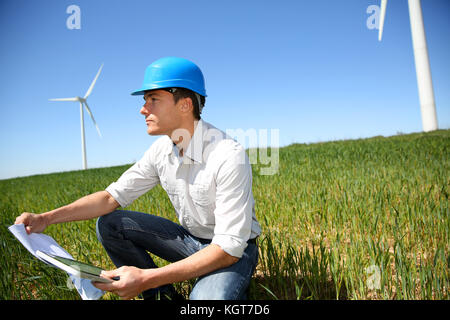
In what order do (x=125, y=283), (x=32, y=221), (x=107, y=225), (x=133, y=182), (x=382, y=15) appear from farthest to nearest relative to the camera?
(x=382, y=15) < (x=133, y=182) < (x=107, y=225) < (x=32, y=221) < (x=125, y=283)

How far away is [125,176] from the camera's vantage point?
2.20 metres

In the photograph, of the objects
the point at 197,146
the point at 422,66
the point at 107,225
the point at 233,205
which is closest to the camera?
the point at 233,205

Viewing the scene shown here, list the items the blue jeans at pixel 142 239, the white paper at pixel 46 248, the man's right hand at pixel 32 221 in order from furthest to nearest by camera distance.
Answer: the blue jeans at pixel 142 239
the man's right hand at pixel 32 221
the white paper at pixel 46 248

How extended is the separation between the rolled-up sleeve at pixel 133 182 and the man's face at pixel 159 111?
408mm

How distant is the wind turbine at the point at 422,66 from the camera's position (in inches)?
559

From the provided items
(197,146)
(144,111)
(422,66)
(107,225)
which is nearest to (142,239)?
(107,225)

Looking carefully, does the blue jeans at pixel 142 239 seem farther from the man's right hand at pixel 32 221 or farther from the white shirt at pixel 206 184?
the man's right hand at pixel 32 221

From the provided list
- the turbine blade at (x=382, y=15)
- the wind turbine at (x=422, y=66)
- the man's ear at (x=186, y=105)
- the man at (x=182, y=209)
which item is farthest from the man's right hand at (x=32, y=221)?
the wind turbine at (x=422, y=66)

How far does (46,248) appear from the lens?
167 cm

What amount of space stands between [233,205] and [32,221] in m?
1.29

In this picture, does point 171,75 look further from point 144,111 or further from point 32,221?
point 32,221

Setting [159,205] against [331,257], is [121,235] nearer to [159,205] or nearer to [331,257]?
[331,257]
